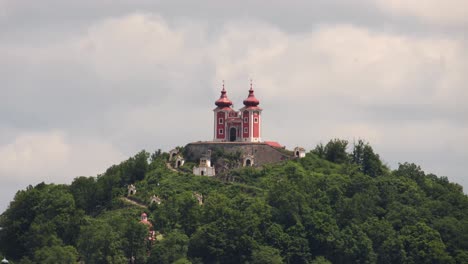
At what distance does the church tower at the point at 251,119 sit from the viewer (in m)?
168

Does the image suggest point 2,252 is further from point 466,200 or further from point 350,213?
point 466,200

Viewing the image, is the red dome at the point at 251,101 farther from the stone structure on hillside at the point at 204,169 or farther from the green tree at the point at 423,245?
the green tree at the point at 423,245

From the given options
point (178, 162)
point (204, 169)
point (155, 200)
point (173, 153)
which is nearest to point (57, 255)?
point (155, 200)

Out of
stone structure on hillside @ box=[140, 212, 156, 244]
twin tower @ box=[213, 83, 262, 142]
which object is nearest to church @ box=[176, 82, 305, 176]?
twin tower @ box=[213, 83, 262, 142]

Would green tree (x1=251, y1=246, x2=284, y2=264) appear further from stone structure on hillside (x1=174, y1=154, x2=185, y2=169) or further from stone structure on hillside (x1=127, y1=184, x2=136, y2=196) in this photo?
stone structure on hillside (x1=174, y1=154, x2=185, y2=169)

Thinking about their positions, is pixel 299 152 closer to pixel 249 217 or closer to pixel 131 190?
pixel 131 190

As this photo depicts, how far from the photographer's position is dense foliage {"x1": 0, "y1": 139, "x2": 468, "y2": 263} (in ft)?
485

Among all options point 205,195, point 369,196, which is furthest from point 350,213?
point 205,195

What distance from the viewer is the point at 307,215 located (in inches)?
6053

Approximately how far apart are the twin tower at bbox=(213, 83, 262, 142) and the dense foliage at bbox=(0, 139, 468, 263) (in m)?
3.22

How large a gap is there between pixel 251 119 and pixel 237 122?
1692 mm

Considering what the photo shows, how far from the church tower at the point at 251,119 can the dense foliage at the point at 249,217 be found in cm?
361

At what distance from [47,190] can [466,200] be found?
41.3 m

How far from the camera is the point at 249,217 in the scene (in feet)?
497
